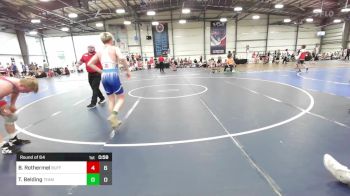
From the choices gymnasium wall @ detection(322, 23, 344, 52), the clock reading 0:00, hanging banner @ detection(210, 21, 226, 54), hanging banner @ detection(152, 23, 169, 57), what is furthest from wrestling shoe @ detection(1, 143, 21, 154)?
gymnasium wall @ detection(322, 23, 344, 52)

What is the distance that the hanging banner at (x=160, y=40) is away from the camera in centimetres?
2908

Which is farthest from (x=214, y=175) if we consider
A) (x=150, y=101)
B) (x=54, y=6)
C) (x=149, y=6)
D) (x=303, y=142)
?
(x=149, y=6)

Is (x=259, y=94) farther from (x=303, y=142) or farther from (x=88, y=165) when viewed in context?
(x=88, y=165)

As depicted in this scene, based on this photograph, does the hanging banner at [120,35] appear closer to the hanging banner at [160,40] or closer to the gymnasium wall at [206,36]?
the gymnasium wall at [206,36]

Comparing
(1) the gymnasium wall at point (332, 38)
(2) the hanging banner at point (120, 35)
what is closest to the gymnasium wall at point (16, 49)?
(2) the hanging banner at point (120, 35)

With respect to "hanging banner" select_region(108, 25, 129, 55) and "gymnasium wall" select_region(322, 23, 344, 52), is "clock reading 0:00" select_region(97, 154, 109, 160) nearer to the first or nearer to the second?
"hanging banner" select_region(108, 25, 129, 55)

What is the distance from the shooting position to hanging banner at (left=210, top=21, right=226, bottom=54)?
29870 mm

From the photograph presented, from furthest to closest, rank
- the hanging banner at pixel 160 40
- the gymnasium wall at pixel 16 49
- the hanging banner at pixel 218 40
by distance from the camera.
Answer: the hanging banner at pixel 218 40, the hanging banner at pixel 160 40, the gymnasium wall at pixel 16 49

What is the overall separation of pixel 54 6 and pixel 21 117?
51.6 feet

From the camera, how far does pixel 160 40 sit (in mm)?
29672

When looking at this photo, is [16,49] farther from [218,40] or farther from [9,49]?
[218,40]

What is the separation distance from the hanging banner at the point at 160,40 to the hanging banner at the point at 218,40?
634 cm
